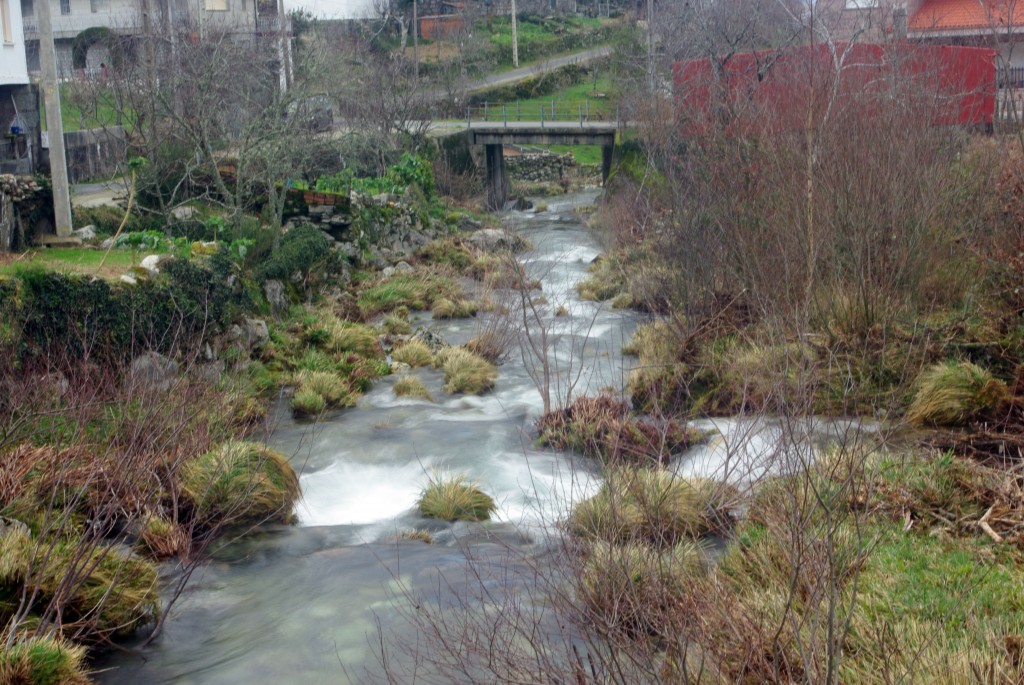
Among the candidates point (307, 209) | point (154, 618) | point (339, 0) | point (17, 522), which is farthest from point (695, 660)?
point (339, 0)

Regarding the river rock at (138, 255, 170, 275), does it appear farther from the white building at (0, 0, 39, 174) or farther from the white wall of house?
the white wall of house

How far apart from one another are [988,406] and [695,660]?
6472 millimetres


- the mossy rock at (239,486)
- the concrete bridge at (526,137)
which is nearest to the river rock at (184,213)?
the mossy rock at (239,486)

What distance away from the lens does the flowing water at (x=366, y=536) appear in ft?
25.0

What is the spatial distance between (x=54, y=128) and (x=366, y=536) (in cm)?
974

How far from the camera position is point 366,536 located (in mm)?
10492

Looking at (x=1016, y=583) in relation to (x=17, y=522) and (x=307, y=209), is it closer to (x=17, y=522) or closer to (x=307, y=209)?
(x=17, y=522)

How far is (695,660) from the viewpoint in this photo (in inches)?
233

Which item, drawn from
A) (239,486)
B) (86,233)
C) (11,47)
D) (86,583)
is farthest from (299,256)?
(86,583)

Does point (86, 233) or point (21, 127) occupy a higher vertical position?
point (21, 127)

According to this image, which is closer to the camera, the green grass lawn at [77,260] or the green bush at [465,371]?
the green grass lawn at [77,260]

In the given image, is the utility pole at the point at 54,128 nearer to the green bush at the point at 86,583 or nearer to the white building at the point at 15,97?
the white building at the point at 15,97

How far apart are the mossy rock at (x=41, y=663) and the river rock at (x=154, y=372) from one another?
272 centimetres

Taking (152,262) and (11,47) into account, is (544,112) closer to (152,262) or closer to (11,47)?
(11,47)
